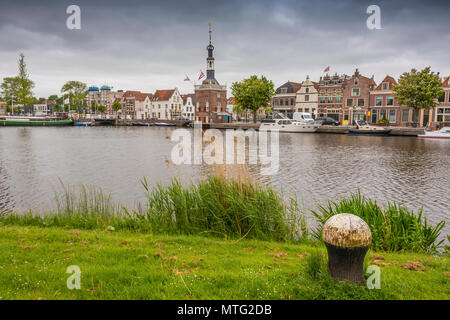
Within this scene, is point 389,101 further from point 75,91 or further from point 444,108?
point 75,91

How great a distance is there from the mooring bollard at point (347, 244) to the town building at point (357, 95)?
6954 centimetres

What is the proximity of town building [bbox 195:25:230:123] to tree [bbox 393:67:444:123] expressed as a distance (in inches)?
2086

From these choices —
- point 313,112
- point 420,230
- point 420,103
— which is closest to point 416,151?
point 420,103

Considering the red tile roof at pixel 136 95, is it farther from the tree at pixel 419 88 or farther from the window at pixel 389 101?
the tree at pixel 419 88

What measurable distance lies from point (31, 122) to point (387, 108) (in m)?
90.8

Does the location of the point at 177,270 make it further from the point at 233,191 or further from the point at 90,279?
the point at 233,191

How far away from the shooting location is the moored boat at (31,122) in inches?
3368

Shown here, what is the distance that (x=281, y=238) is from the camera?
8398mm

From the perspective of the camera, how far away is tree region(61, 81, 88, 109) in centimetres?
11819

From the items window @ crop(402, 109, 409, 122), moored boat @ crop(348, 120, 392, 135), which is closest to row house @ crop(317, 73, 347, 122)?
window @ crop(402, 109, 409, 122)

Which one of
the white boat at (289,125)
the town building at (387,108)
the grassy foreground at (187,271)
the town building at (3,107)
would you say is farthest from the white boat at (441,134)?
the town building at (3,107)

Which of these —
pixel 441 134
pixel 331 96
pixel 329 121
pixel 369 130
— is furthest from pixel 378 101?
pixel 441 134

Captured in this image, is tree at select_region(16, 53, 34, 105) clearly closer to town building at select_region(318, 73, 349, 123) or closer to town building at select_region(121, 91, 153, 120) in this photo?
town building at select_region(121, 91, 153, 120)

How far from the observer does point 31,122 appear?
90.3 m
